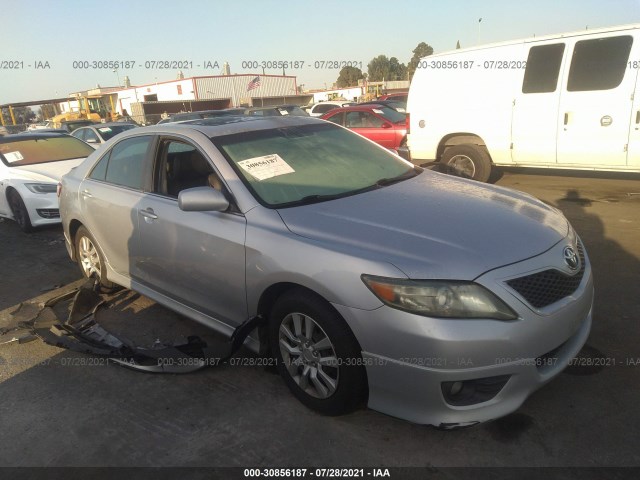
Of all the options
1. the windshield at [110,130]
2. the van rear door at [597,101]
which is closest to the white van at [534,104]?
the van rear door at [597,101]

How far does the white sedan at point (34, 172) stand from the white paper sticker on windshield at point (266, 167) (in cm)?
509

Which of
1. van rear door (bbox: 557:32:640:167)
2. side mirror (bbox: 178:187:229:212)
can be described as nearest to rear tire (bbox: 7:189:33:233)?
side mirror (bbox: 178:187:229:212)

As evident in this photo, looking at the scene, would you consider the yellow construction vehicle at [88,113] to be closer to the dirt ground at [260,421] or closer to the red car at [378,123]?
the red car at [378,123]

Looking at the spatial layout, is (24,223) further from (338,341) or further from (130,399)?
(338,341)

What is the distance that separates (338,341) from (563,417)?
49.3 inches

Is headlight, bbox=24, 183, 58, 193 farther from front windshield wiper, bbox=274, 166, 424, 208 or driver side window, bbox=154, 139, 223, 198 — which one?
front windshield wiper, bbox=274, 166, 424, 208

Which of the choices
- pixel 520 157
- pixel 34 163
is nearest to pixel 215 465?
pixel 520 157

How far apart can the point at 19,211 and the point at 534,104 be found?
7.65 meters

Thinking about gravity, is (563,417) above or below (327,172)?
below

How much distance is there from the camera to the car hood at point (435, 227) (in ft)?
7.32

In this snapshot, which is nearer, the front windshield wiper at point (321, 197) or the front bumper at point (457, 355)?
the front bumper at point (457, 355)

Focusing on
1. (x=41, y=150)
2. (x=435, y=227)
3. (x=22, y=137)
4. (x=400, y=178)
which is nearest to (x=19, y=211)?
(x=41, y=150)

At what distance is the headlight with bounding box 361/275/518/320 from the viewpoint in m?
2.12

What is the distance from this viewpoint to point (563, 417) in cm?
247
